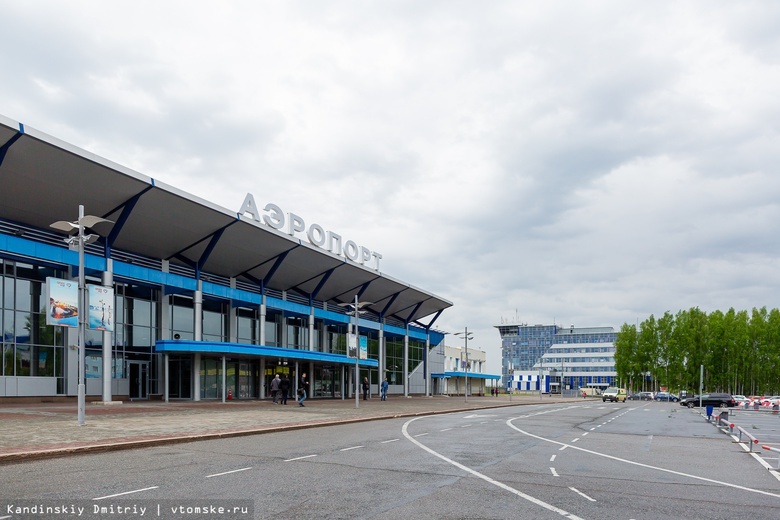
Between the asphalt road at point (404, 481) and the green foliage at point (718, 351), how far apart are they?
8274 cm

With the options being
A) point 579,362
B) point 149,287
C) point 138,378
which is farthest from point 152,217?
point 579,362

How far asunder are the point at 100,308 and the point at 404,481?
18.6 m

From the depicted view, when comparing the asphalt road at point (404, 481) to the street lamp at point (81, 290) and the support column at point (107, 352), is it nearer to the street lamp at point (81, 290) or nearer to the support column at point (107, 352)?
the street lamp at point (81, 290)

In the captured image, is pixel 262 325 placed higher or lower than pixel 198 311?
lower

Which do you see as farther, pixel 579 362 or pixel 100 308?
pixel 579 362

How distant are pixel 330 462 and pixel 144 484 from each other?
440 centimetres

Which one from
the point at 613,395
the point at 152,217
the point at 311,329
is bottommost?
the point at 613,395

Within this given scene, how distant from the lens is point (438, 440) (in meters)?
20.7

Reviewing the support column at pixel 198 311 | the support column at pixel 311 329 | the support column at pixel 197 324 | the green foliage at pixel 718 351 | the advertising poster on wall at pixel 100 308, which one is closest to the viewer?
the advertising poster on wall at pixel 100 308

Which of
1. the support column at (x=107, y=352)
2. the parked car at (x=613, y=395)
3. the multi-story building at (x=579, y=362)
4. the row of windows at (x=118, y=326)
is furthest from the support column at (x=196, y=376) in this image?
the multi-story building at (x=579, y=362)

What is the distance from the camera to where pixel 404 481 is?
1190 cm

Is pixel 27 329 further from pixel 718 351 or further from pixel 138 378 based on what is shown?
pixel 718 351

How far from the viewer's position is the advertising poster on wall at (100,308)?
26172 mm

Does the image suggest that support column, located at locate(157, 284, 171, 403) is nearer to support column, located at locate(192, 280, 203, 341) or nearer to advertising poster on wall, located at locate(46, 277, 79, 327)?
support column, located at locate(192, 280, 203, 341)
